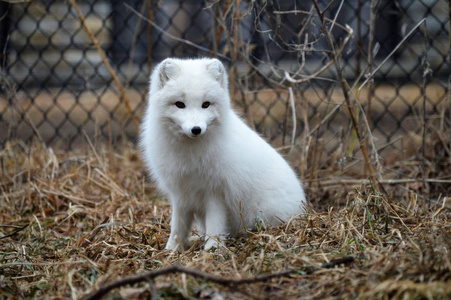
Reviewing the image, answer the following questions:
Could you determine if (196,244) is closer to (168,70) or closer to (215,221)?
(215,221)

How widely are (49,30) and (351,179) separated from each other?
196 inches

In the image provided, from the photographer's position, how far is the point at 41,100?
25.8ft

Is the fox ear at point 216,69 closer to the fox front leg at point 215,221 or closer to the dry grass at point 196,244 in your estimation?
the fox front leg at point 215,221

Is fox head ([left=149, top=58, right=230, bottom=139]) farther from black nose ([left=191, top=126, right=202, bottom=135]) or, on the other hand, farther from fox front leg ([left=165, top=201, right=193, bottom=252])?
fox front leg ([left=165, top=201, right=193, bottom=252])

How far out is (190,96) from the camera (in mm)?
2764

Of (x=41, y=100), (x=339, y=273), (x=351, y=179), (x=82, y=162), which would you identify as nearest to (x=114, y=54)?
(x=41, y=100)

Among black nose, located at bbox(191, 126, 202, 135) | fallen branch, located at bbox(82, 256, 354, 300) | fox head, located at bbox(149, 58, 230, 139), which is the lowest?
fallen branch, located at bbox(82, 256, 354, 300)

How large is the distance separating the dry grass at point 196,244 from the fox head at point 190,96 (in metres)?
0.66

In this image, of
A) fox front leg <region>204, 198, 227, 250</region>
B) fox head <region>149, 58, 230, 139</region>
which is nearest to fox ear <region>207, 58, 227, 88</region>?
fox head <region>149, 58, 230, 139</region>

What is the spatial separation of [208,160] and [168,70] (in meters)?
0.56

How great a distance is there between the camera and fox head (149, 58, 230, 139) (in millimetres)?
2752

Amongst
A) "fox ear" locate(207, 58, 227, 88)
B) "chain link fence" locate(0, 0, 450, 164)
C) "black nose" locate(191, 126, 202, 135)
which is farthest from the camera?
"chain link fence" locate(0, 0, 450, 164)

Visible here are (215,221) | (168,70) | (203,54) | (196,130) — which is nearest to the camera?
(196,130)

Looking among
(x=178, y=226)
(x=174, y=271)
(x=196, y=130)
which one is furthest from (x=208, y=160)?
(x=174, y=271)
